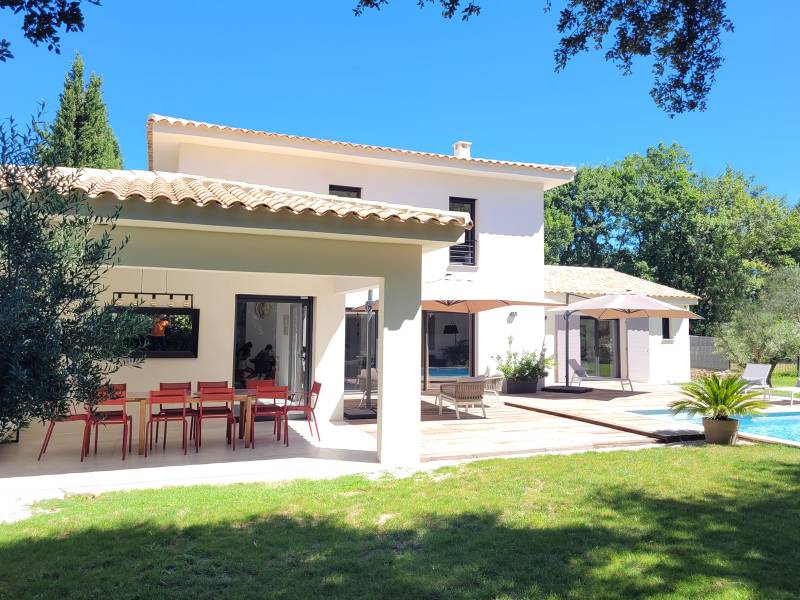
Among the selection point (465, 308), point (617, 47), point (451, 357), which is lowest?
point (451, 357)

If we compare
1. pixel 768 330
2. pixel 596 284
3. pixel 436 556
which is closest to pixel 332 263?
pixel 436 556

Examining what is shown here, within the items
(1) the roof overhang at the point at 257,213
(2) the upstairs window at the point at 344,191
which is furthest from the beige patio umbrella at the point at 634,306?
(1) the roof overhang at the point at 257,213

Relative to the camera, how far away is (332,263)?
7781 millimetres

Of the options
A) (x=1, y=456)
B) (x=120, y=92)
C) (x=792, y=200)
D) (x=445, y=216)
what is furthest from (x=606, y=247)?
(x=1, y=456)

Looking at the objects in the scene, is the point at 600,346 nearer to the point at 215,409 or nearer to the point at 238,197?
the point at 215,409

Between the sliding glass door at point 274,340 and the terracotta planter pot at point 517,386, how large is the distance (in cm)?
696

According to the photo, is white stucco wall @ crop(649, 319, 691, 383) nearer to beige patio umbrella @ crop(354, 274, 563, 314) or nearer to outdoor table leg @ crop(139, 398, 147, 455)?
beige patio umbrella @ crop(354, 274, 563, 314)

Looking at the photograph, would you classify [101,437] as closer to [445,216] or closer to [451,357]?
[445,216]

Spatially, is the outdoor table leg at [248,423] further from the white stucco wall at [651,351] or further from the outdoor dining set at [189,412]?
the white stucco wall at [651,351]

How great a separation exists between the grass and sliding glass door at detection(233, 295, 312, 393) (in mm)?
5500

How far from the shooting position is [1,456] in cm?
845

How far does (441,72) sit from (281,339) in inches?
283

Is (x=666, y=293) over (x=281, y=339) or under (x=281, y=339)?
over

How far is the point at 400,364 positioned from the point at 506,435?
129 inches
